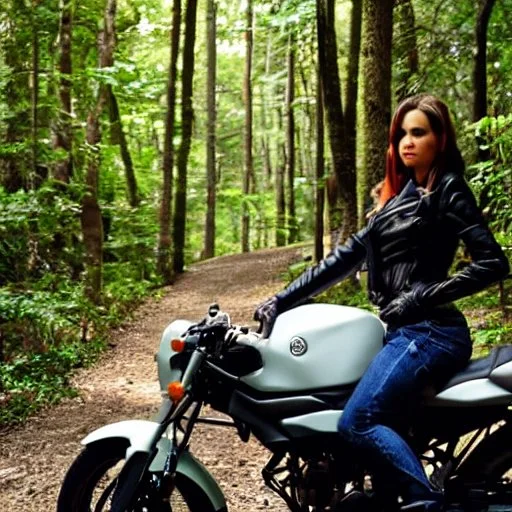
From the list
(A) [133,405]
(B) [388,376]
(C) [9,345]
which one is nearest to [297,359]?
(B) [388,376]

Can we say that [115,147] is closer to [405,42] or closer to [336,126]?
[336,126]

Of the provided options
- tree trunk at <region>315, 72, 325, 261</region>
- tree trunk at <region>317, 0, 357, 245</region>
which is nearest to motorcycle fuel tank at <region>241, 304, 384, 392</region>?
tree trunk at <region>317, 0, 357, 245</region>

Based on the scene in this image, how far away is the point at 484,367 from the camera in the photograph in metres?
3.20

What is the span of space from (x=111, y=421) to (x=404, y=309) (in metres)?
4.52

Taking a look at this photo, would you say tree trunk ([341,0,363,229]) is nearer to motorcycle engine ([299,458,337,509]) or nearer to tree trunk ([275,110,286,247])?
motorcycle engine ([299,458,337,509])

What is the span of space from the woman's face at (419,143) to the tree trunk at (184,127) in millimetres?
16232

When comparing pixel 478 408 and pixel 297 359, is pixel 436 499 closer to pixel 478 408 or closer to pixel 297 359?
pixel 478 408

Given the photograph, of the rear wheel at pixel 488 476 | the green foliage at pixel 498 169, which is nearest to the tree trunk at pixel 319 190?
the green foliage at pixel 498 169

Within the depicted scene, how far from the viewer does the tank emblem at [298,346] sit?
3279 millimetres

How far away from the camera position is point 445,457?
3.34 m

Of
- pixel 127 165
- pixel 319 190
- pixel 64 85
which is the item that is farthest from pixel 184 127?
pixel 64 85

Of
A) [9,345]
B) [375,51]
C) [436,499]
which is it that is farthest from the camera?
[375,51]

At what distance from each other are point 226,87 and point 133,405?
30.3 metres

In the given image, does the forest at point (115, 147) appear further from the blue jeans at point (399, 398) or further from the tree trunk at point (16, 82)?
the blue jeans at point (399, 398)
